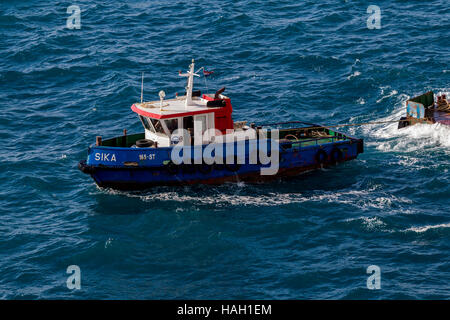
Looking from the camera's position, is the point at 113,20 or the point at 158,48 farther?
the point at 113,20

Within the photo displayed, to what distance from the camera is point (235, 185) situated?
3127 cm

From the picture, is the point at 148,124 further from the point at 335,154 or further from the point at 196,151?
the point at 335,154

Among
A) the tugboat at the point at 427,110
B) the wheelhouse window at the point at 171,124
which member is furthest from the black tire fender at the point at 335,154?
the wheelhouse window at the point at 171,124

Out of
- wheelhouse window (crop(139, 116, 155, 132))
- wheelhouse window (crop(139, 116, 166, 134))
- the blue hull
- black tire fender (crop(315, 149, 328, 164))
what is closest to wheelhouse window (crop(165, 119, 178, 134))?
wheelhouse window (crop(139, 116, 166, 134))

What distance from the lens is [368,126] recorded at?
37.2 m

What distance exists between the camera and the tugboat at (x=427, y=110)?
35.2 metres

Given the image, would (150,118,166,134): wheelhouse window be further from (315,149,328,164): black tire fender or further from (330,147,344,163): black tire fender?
(330,147,344,163): black tire fender

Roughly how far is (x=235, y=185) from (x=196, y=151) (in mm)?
2438

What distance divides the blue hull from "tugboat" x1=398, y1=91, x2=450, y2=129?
4879 mm

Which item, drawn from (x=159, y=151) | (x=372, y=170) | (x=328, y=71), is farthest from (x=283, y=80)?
(x=159, y=151)

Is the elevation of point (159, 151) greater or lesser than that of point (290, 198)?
greater

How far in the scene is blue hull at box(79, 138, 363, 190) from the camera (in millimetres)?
29750
